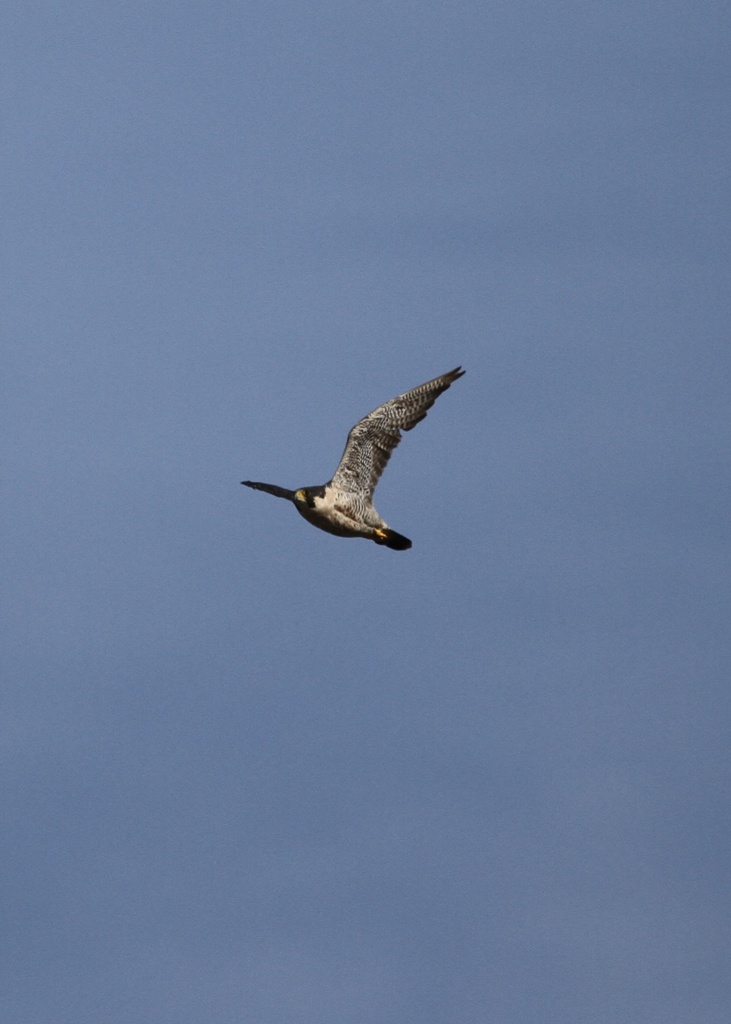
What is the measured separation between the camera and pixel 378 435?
42.7 metres

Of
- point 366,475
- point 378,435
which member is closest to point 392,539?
point 366,475

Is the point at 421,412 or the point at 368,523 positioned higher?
the point at 421,412

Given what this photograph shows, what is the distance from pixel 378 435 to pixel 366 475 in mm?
1154

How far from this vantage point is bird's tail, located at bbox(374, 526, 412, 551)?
41.9 meters

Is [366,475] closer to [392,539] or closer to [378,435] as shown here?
[378,435]

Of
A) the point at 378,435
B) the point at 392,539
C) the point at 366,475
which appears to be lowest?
the point at 392,539

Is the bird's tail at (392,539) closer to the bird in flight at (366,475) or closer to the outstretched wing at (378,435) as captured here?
the bird in flight at (366,475)

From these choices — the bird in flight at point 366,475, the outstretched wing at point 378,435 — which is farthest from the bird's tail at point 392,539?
the outstretched wing at point 378,435

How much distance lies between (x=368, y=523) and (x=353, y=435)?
247cm

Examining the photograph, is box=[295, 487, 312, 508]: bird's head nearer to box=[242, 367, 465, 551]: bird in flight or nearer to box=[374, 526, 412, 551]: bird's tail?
box=[242, 367, 465, 551]: bird in flight

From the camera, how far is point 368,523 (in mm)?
42156

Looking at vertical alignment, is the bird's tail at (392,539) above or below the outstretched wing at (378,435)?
below

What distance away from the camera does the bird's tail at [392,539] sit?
41906mm

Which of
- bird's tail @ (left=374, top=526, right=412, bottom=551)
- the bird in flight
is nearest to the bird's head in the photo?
the bird in flight
